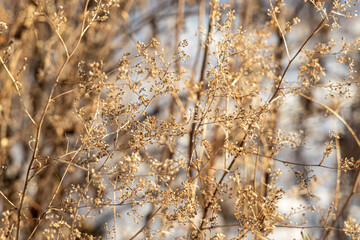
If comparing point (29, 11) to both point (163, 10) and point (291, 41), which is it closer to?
point (163, 10)

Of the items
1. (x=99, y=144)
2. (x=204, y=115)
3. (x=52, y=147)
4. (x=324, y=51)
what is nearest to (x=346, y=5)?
(x=324, y=51)

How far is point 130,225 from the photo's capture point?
5.75 ft

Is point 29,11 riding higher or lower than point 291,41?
lower

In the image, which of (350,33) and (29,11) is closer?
(29,11)

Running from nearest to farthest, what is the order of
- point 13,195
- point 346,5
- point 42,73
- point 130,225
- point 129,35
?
point 346,5 < point 130,225 < point 13,195 < point 42,73 < point 129,35

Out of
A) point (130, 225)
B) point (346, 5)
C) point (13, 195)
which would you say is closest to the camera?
point (346, 5)

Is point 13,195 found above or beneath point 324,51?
beneath

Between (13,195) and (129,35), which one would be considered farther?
(129,35)

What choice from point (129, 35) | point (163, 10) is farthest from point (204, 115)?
point (163, 10)

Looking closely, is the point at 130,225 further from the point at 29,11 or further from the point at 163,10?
the point at 163,10

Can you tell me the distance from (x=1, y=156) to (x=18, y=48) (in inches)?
21.4

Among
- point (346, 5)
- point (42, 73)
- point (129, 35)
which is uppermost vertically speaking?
point (129, 35)

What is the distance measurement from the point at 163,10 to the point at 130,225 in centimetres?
135

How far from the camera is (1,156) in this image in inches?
71.5
